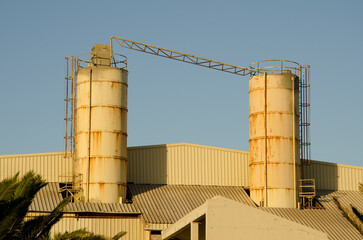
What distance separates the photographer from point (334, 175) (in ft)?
178

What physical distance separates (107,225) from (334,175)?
20.2m

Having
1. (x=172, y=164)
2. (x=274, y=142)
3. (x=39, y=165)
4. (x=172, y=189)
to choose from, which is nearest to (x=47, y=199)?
(x=39, y=165)

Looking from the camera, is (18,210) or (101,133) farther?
(101,133)

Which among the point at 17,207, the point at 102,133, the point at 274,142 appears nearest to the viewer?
the point at 17,207

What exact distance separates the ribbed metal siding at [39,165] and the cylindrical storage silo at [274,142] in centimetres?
1344

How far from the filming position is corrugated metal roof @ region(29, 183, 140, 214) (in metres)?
43.0

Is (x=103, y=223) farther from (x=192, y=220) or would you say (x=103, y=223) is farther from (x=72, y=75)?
(x=192, y=220)

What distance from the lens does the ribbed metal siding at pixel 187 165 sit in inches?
1938

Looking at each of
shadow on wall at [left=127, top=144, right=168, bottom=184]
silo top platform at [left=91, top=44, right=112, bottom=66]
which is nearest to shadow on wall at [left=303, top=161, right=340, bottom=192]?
shadow on wall at [left=127, top=144, right=168, bottom=184]

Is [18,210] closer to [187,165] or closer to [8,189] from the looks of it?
[8,189]

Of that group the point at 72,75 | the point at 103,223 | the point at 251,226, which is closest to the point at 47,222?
the point at 251,226

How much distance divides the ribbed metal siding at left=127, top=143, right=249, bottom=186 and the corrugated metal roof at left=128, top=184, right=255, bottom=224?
57 centimetres

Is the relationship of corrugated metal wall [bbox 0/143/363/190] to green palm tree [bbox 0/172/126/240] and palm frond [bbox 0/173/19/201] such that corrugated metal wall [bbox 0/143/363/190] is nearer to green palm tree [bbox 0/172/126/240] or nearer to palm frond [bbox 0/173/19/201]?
green palm tree [bbox 0/172/126/240]

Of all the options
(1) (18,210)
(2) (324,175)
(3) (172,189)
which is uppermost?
(2) (324,175)
